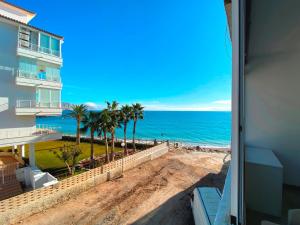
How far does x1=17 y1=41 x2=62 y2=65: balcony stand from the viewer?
39.5 ft

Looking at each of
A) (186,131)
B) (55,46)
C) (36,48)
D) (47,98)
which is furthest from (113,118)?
(186,131)

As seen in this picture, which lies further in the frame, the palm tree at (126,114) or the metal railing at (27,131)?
the palm tree at (126,114)

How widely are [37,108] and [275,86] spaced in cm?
1336

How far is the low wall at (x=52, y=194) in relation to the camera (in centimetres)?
895

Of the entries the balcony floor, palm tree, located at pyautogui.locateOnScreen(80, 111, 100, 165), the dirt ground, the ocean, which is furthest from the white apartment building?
the balcony floor

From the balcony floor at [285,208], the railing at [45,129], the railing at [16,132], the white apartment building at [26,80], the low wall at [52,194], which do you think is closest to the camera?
the balcony floor at [285,208]

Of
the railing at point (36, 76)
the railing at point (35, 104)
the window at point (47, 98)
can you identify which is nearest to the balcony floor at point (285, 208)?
the railing at point (35, 104)

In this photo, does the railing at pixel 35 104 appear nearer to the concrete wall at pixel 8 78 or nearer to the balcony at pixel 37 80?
the concrete wall at pixel 8 78

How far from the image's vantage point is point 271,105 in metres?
4.44

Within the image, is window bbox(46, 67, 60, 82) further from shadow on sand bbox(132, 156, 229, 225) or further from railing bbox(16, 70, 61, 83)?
shadow on sand bbox(132, 156, 229, 225)

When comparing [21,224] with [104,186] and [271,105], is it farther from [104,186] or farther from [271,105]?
[271,105]

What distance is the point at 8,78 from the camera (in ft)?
39.1

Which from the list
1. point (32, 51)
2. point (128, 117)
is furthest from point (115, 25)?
point (32, 51)

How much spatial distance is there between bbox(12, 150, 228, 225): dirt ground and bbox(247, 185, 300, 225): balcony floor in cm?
634
